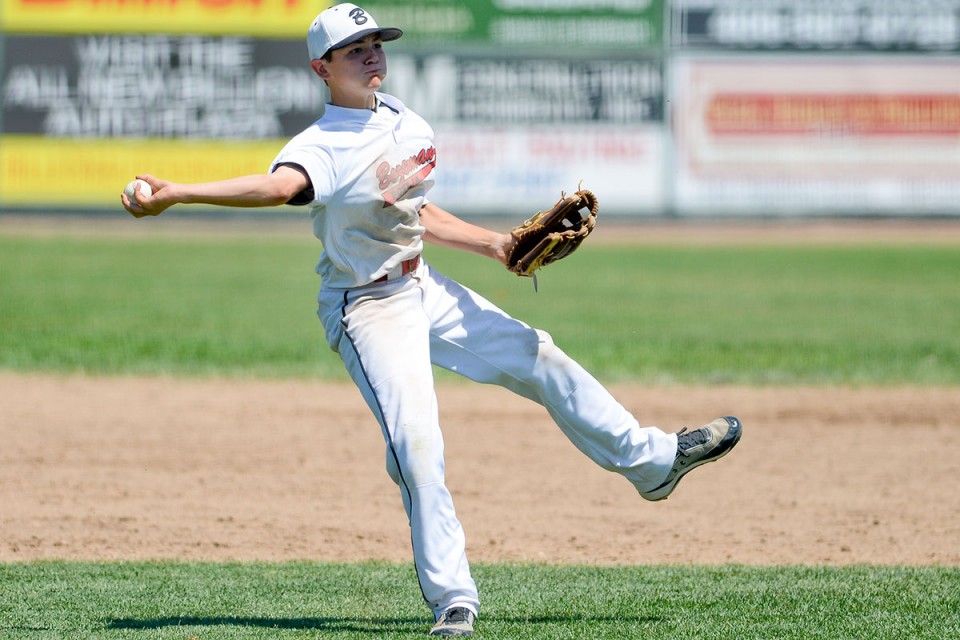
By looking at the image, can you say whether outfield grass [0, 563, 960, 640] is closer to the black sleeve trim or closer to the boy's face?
the black sleeve trim

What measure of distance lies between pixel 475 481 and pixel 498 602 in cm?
235

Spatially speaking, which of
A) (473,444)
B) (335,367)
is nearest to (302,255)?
(335,367)

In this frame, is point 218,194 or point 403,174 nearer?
point 218,194

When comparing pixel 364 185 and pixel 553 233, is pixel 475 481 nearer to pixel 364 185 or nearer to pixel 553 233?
pixel 553 233

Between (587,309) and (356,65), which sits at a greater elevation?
(356,65)

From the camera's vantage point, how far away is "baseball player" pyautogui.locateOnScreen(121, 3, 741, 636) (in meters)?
4.07

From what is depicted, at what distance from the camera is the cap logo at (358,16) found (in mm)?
4199

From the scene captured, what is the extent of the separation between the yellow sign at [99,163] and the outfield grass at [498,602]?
16669mm

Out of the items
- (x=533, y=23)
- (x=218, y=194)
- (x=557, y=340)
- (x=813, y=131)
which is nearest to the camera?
(x=218, y=194)

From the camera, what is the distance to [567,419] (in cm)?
456

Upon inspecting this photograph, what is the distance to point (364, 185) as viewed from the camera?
4.17m

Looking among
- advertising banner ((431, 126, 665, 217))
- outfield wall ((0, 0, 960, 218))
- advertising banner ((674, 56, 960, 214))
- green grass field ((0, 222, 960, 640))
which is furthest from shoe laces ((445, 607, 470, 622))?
advertising banner ((674, 56, 960, 214))

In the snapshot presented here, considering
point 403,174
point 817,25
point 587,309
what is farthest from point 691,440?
point 817,25

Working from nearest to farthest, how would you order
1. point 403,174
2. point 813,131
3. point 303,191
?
1. point 303,191
2. point 403,174
3. point 813,131
